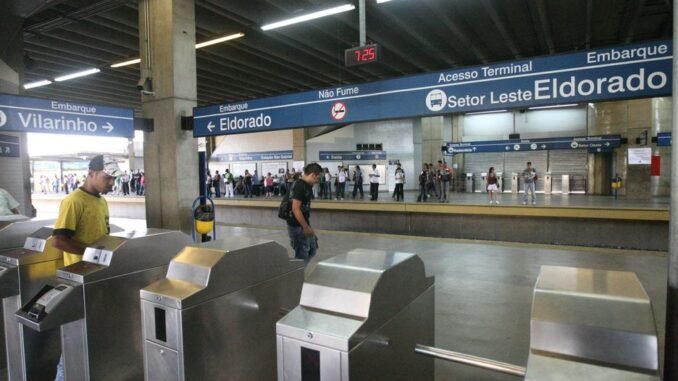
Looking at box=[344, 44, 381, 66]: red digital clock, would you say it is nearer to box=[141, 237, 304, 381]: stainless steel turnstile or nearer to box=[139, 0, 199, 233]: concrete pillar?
box=[139, 0, 199, 233]: concrete pillar

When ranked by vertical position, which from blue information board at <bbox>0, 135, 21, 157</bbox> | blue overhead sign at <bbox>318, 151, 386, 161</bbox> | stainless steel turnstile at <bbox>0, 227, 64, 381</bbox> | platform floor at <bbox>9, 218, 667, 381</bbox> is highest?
blue overhead sign at <bbox>318, 151, 386, 161</bbox>

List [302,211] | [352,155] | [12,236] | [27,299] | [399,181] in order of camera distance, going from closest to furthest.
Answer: [27,299], [12,236], [302,211], [399,181], [352,155]

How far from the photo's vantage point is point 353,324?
70.5 inches

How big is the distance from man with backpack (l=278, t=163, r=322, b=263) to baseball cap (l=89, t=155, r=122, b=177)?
1887 millimetres

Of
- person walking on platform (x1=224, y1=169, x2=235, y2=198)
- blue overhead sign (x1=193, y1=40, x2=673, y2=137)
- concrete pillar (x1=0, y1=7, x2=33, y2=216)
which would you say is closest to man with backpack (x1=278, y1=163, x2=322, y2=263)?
blue overhead sign (x1=193, y1=40, x2=673, y2=137)

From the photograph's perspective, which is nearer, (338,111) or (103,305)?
(103,305)

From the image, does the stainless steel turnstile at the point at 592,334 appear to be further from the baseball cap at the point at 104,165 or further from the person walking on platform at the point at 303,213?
the person walking on platform at the point at 303,213

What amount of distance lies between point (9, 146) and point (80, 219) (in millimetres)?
6987

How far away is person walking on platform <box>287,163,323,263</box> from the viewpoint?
15.8ft

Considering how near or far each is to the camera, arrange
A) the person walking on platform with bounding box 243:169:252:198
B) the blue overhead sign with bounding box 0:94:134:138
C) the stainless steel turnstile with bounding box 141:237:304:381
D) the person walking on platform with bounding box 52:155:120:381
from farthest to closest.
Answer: the person walking on platform with bounding box 243:169:252:198
the blue overhead sign with bounding box 0:94:134:138
the person walking on platform with bounding box 52:155:120:381
the stainless steel turnstile with bounding box 141:237:304:381

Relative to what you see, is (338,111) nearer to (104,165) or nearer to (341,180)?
(104,165)

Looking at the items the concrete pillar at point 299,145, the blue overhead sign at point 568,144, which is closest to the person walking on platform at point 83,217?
the blue overhead sign at point 568,144

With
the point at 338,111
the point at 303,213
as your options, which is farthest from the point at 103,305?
the point at 338,111

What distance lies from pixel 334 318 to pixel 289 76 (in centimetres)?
1766
